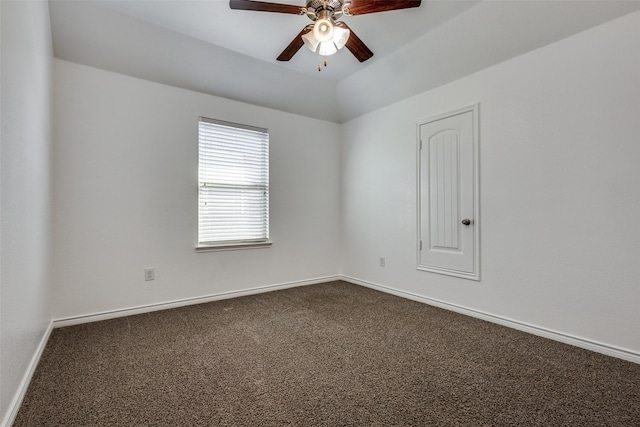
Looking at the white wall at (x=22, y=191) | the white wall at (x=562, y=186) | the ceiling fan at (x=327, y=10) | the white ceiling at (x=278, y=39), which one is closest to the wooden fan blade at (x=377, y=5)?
the ceiling fan at (x=327, y=10)

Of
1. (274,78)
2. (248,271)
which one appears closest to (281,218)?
(248,271)

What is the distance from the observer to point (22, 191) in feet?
5.43

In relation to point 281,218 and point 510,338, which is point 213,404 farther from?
point 281,218

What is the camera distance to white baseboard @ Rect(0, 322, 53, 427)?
4.65 feet

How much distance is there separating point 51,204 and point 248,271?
2.00 metres

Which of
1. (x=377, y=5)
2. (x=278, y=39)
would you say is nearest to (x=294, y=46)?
(x=278, y=39)

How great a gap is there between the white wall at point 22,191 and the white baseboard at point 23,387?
0.5 inches

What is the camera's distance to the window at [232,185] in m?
3.49

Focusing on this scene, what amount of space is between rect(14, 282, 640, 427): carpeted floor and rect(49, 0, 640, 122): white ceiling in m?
2.43

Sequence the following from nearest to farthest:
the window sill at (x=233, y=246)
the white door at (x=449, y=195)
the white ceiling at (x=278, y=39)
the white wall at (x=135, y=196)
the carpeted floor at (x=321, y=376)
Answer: the carpeted floor at (x=321, y=376), the white ceiling at (x=278, y=39), the white wall at (x=135, y=196), the white door at (x=449, y=195), the window sill at (x=233, y=246)

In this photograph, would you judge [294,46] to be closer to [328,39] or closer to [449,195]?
[328,39]

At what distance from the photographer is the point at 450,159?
318 centimetres

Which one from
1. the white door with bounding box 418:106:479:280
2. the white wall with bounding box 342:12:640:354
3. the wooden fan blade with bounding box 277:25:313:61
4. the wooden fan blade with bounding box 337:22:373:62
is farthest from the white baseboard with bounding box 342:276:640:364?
the wooden fan blade with bounding box 277:25:313:61

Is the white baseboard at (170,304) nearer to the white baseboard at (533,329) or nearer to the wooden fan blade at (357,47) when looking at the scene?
the white baseboard at (533,329)
